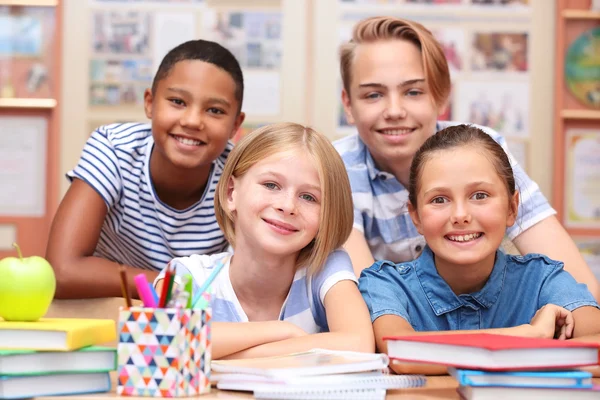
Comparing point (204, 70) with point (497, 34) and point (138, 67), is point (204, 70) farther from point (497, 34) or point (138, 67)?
point (497, 34)

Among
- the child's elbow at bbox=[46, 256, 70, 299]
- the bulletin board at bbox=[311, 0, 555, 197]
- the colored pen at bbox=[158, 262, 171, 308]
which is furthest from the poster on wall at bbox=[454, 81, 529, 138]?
the colored pen at bbox=[158, 262, 171, 308]

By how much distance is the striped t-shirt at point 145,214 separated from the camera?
79.5 inches

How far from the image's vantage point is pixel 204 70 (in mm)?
1953

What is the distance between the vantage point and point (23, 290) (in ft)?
3.44

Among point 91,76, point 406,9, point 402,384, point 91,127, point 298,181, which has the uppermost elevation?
point 406,9

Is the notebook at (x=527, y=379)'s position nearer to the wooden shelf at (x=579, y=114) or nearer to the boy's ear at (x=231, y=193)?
the boy's ear at (x=231, y=193)

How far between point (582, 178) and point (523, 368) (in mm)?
2580

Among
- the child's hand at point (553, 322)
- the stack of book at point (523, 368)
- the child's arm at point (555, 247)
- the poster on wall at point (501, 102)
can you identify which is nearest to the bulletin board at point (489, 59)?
the poster on wall at point (501, 102)

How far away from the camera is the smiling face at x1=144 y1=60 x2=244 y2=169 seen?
6.34 feet

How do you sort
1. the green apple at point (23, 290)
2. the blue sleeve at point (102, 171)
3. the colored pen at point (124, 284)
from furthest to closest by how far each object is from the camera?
the blue sleeve at point (102, 171) → the green apple at point (23, 290) → the colored pen at point (124, 284)

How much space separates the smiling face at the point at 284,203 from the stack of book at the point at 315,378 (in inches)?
15.4

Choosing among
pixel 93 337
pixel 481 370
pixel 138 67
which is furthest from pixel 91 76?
pixel 481 370

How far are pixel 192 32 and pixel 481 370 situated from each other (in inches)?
104

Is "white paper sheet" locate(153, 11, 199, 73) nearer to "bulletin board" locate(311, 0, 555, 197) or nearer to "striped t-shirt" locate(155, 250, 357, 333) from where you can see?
"bulletin board" locate(311, 0, 555, 197)
